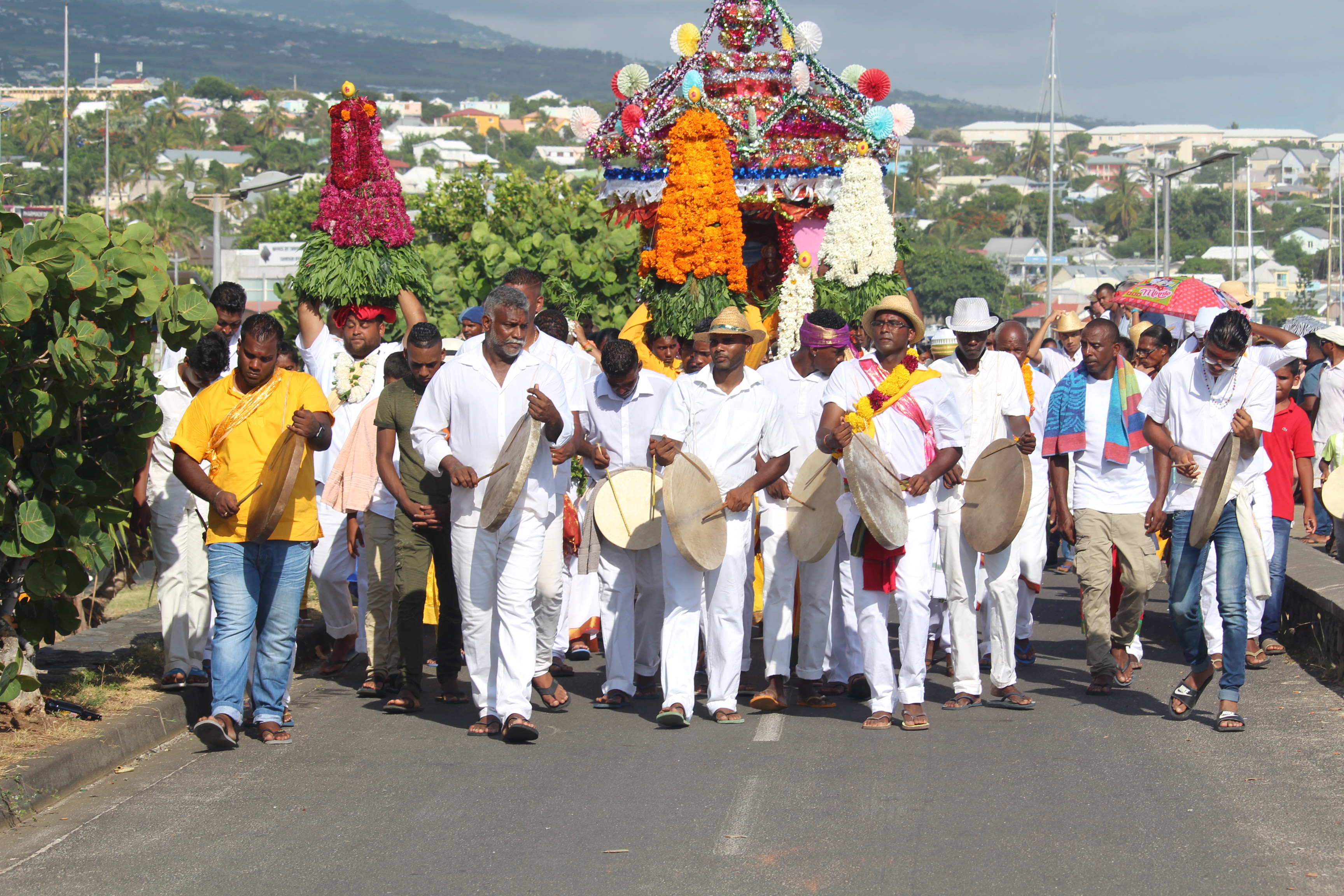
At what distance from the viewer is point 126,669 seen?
8938 millimetres

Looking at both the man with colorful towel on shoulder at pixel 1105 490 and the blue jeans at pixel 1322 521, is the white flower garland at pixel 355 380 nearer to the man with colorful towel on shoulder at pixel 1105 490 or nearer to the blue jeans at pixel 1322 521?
the man with colorful towel on shoulder at pixel 1105 490

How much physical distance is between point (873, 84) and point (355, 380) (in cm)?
848

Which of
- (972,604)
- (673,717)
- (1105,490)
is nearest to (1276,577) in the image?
(1105,490)

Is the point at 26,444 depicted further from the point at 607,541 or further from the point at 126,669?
the point at 607,541

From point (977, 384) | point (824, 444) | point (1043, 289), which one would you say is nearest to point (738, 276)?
point (977, 384)

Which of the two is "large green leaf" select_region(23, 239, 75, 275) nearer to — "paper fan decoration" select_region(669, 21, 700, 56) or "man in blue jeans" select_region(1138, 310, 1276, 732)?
"man in blue jeans" select_region(1138, 310, 1276, 732)

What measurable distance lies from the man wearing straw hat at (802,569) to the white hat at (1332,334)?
6.53m

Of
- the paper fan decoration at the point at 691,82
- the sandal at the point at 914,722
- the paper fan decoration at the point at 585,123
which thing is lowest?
the sandal at the point at 914,722

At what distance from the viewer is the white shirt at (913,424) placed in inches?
322

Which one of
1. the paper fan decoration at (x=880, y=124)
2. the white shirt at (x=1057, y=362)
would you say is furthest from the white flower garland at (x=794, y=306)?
the white shirt at (x=1057, y=362)

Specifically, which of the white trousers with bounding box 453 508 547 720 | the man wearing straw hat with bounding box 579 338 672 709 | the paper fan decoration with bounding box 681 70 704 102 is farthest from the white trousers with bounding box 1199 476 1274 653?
the paper fan decoration with bounding box 681 70 704 102

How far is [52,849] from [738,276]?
26.5ft

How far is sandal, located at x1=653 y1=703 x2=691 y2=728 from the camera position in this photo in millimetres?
8117

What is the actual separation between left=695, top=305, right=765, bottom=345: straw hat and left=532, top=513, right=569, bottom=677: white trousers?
1.54 m
